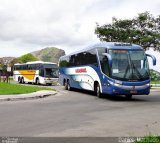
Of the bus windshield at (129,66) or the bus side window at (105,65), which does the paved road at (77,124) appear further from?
the bus side window at (105,65)

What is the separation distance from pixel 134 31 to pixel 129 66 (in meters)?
31.8

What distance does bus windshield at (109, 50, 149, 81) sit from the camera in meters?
20.2

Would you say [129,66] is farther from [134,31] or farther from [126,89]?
[134,31]

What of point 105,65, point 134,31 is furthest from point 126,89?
point 134,31

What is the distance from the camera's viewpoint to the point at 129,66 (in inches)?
800

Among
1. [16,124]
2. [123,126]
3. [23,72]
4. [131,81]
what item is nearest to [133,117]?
[123,126]

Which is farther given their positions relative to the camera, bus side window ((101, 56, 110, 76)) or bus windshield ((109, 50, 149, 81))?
bus side window ((101, 56, 110, 76))

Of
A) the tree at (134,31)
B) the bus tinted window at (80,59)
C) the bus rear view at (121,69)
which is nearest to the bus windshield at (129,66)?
the bus rear view at (121,69)

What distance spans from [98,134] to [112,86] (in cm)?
1114

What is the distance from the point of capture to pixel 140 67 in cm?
2052

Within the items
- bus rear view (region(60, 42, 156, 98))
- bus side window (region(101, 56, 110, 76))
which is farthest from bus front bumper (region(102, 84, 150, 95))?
bus side window (region(101, 56, 110, 76))

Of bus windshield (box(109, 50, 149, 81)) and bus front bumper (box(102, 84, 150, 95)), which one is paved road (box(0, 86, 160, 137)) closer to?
bus front bumper (box(102, 84, 150, 95))

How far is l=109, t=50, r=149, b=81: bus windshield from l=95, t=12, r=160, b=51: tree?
2957 centimetres

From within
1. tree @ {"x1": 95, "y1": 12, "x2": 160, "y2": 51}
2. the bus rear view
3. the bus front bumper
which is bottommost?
the bus front bumper
